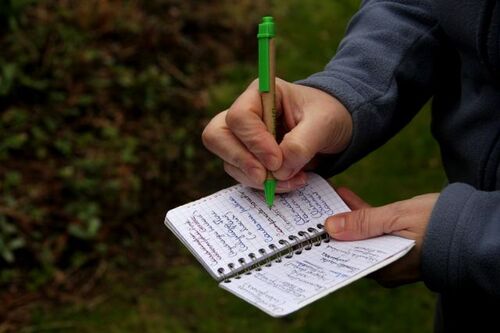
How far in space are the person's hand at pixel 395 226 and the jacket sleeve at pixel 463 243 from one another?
0.13 ft

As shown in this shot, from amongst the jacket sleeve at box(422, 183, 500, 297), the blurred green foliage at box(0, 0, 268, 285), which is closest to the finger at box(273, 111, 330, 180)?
the jacket sleeve at box(422, 183, 500, 297)

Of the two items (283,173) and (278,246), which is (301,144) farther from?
(278,246)

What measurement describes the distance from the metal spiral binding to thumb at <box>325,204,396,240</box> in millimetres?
28

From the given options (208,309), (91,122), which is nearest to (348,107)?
(208,309)

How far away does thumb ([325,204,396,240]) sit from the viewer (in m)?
1.24

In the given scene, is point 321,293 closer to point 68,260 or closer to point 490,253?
point 490,253

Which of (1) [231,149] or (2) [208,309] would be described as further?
(2) [208,309]

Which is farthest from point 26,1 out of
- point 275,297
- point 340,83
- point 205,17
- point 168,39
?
point 275,297

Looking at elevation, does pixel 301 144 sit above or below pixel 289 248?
above

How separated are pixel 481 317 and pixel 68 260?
172 cm

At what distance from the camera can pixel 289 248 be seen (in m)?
1.29

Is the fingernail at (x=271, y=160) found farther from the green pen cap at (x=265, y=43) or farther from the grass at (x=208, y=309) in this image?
the grass at (x=208, y=309)

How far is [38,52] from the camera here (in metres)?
3.17

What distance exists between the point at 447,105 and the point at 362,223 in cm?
31
